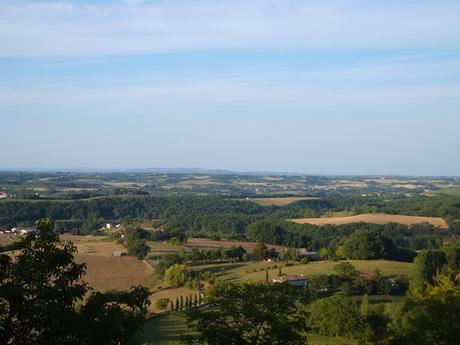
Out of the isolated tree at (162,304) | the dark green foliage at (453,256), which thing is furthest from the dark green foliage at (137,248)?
the dark green foliage at (453,256)

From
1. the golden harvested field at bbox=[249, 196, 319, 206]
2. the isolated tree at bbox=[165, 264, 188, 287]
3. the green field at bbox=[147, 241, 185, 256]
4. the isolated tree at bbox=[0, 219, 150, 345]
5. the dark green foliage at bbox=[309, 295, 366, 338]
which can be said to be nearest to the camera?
the isolated tree at bbox=[0, 219, 150, 345]

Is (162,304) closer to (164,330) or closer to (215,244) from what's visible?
(164,330)

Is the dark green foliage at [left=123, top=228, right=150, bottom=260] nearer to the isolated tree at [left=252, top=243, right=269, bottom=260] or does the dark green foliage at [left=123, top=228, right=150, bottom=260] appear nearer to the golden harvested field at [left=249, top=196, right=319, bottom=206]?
the isolated tree at [left=252, top=243, right=269, bottom=260]

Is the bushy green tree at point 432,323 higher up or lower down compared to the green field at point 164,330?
higher up

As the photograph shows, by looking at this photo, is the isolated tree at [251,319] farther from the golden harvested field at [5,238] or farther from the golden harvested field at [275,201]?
the golden harvested field at [275,201]

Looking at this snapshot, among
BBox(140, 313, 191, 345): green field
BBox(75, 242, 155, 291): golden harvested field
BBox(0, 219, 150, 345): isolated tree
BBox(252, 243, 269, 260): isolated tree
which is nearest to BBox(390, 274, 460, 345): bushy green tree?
BBox(0, 219, 150, 345): isolated tree

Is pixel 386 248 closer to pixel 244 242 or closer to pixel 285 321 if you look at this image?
pixel 244 242
